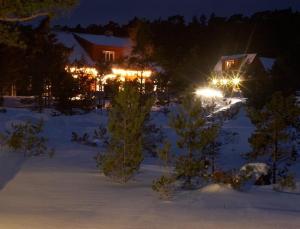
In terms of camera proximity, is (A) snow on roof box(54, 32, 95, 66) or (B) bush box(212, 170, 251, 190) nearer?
(B) bush box(212, 170, 251, 190)

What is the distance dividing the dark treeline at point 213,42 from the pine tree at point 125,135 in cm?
2225

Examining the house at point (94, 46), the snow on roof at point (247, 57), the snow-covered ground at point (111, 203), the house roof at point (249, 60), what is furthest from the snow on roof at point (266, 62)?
the snow-covered ground at point (111, 203)

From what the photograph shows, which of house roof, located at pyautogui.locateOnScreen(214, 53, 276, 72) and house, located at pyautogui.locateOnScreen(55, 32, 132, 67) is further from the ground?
house, located at pyautogui.locateOnScreen(55, 32, 132, 67)

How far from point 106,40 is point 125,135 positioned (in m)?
40.7

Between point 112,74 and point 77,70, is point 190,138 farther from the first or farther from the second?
point 112,74

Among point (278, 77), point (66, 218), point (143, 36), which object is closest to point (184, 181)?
point (66, 218)

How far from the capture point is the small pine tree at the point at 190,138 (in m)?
11.0

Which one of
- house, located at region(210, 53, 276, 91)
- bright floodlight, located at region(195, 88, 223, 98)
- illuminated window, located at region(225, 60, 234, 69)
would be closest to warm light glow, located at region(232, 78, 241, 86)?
house, located at region(210, 53, 276, 91)

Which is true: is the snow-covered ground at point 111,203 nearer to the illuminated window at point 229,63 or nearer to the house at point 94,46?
the house at point 94,46

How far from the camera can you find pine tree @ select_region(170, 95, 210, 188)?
1097 cm

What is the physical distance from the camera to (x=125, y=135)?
11414mm

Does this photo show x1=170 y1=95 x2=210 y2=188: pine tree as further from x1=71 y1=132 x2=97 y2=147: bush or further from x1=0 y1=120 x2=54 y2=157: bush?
x1=71 y1=132 x2=97 y2=147: bush

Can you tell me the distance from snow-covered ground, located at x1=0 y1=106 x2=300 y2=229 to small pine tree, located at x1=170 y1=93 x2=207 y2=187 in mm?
514

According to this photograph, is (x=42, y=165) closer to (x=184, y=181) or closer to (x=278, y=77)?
(x=184, y=181)
